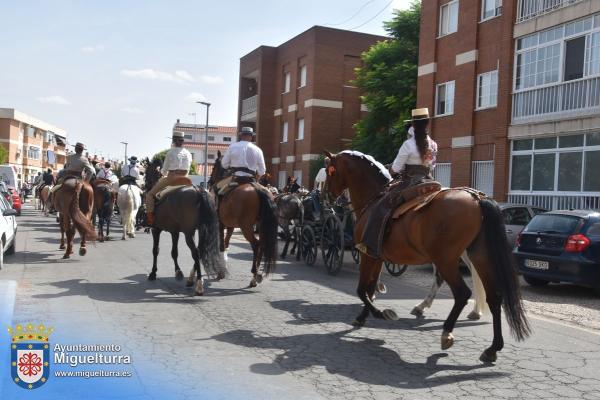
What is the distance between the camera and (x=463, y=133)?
21719 millimetres

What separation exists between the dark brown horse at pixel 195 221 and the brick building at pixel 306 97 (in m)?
26.2

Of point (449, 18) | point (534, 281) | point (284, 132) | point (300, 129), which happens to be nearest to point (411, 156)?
point (534, 281)

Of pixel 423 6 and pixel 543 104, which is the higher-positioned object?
pixel 423 6

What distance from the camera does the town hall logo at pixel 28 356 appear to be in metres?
2.89

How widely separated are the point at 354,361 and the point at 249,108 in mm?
38623

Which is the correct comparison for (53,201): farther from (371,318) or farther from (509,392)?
(509,392)

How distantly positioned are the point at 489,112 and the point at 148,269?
571 inches

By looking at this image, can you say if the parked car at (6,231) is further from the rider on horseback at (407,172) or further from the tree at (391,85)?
the tree at (391,85)

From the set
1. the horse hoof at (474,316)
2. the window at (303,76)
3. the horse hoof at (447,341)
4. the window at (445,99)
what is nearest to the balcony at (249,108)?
the window at (303,76)

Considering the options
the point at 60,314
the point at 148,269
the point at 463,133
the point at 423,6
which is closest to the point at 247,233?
the point at 148,269

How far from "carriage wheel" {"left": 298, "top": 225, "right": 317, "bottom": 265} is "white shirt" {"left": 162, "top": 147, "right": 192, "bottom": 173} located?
3.88m

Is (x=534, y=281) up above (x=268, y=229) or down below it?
below

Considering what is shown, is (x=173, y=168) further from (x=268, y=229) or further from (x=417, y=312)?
(x=417, y=312)

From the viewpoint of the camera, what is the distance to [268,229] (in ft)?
29.9
